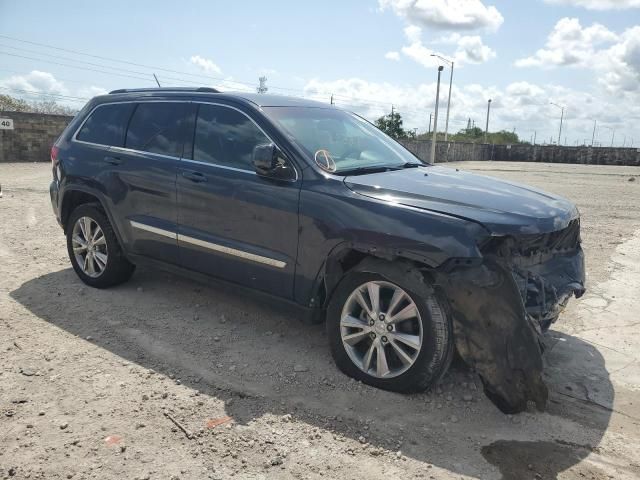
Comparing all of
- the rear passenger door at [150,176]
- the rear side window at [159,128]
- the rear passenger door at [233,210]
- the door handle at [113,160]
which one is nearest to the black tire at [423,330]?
the rear passenger door at [233,210]

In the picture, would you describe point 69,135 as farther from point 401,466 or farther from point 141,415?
point 401,466

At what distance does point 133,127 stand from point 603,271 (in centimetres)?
555

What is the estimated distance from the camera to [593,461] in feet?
9.70

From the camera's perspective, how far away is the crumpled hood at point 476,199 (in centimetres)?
329

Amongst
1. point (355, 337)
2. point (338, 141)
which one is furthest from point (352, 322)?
point (338, 141)

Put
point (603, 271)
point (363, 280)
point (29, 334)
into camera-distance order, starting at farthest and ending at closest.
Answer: point (603, 271) → point (29, 334) → point (363, 280)

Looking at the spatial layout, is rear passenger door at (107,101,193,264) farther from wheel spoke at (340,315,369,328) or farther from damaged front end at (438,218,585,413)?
damaged front end at (438,218,585,413)

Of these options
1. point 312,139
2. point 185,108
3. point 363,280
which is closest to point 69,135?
point 185,108

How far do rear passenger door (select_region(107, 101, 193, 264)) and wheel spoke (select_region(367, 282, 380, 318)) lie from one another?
6.22ft

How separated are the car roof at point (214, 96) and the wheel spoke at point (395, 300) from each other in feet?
6.19

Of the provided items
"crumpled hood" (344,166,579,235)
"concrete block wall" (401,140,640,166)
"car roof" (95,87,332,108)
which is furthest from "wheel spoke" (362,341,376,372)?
"concrete block wall" (401,140,640,166)

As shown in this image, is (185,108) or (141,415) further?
(185,108)

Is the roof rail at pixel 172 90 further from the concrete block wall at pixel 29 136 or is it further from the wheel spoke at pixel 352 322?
the concrete block wall at pixel 29 136

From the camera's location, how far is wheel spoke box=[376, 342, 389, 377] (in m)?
3.57
